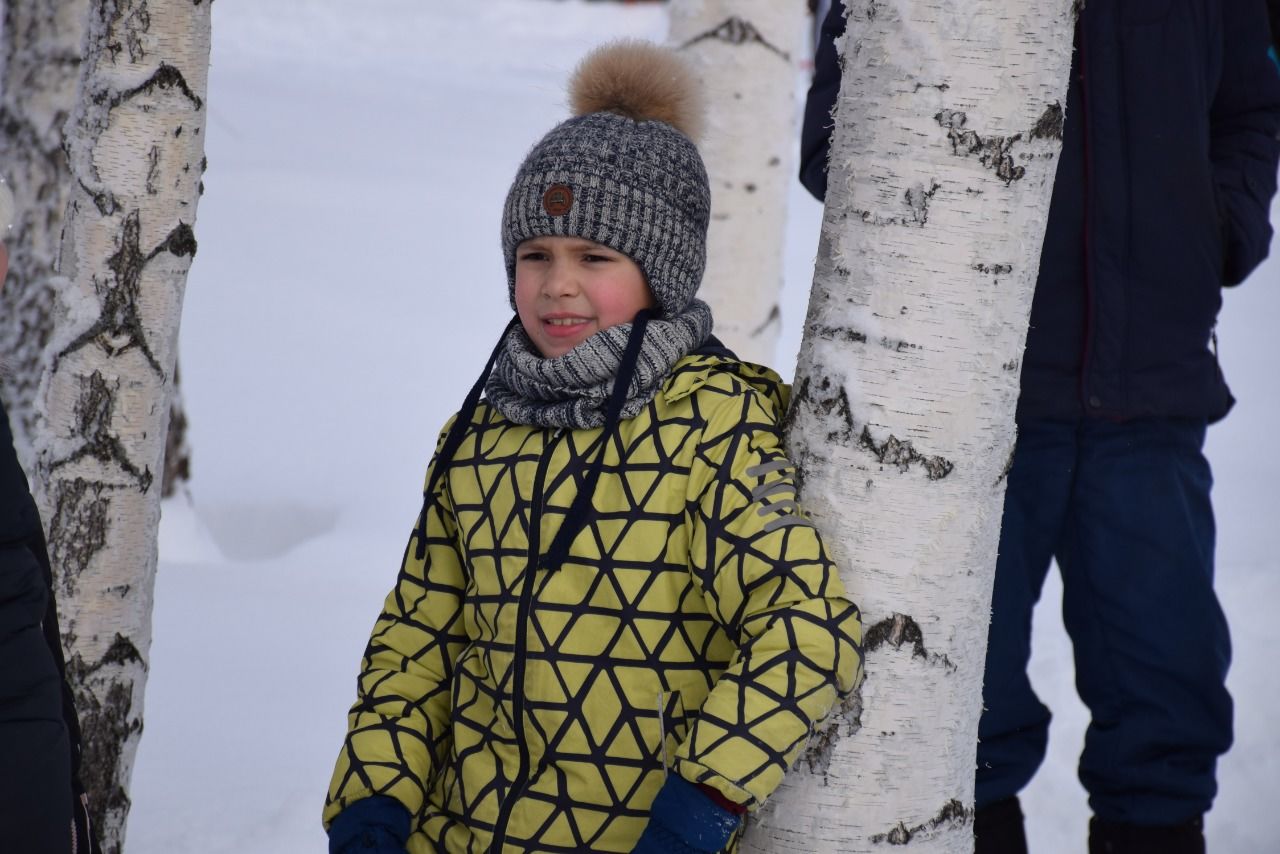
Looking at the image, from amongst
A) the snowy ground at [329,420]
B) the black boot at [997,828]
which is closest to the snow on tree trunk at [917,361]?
the black boot at [997,828]

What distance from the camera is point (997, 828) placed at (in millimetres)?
2436

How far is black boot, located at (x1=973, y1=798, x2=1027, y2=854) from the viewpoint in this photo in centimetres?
243

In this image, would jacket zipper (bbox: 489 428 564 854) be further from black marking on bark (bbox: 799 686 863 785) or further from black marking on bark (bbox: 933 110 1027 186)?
black marking on bark (bbox: 933 110 1027 186)

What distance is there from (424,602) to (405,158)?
44.1 feet

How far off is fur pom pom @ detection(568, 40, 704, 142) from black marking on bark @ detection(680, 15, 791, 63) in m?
1.93

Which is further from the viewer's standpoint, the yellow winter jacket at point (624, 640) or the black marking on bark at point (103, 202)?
the black marking on bark at point (103, 202)

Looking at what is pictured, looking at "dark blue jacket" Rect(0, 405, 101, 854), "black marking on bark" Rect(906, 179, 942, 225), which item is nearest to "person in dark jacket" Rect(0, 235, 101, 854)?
"dark blue jacket" Rect(0, 405, 101, 854)

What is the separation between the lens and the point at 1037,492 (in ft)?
7.73

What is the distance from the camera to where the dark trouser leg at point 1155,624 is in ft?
7.53

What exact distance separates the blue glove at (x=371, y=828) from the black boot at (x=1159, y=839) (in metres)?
1.35

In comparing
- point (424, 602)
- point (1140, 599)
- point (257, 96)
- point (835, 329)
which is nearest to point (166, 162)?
point (424, 602)

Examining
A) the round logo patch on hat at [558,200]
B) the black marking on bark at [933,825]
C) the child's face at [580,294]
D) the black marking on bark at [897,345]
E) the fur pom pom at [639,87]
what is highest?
the fur pom pom at [639,87]

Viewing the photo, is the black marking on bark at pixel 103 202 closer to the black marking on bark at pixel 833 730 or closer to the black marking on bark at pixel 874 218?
the black marking on bark at pixel 874 218

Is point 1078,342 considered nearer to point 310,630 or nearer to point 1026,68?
point 1026,68
